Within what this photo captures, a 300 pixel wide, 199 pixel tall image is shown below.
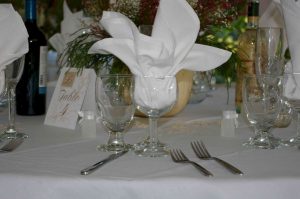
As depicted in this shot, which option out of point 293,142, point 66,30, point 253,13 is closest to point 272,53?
point 253,13

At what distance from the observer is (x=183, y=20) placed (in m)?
1.06

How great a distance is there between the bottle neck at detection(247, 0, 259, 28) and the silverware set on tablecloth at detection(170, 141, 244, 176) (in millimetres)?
587

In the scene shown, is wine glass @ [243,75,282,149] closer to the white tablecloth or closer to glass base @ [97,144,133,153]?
the white tablecloth

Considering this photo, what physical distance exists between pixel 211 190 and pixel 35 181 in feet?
1.01

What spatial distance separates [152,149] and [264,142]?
280mm

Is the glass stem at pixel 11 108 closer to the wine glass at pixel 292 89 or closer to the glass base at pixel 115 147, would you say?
the glass base at pixel 115 147

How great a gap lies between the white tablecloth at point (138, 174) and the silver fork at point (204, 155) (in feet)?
0.04

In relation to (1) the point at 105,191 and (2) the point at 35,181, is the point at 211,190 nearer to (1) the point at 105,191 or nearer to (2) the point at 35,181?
(1) the point at 105,191

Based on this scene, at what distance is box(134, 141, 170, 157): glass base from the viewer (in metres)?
1.02

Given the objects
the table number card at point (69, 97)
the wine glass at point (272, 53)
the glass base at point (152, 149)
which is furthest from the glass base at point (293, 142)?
the table number card at point (69, 97)

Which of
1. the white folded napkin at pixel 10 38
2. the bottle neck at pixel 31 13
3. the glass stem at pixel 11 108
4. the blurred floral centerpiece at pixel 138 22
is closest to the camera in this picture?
the white folded napkin at pixel 10 38

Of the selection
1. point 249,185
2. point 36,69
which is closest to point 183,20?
point 249,185

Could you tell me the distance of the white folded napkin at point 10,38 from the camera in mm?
1145

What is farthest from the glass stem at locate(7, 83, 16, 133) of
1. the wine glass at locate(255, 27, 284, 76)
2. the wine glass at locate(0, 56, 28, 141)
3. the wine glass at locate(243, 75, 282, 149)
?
the wine glass at locate(255, 27, 284, 76)
